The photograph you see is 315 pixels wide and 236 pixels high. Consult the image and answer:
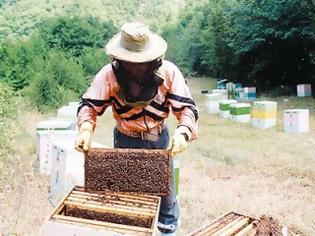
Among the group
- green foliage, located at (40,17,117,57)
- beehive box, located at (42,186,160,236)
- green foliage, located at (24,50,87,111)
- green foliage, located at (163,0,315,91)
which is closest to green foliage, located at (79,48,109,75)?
green foliage, located at (40,17,117,57)

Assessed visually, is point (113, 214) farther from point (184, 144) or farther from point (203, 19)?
point (203, 19)

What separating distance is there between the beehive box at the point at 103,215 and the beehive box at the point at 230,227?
20.6 inches

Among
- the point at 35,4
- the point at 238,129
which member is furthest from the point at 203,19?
the point at 35,4

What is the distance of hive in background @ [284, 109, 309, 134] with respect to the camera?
1002 centimetres

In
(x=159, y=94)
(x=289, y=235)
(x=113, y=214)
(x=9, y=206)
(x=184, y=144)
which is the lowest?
(x=289, y=235)

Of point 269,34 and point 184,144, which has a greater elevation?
point 184,144

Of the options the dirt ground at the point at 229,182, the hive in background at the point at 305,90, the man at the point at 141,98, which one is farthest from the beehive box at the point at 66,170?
the hive in background at the point at 305,90

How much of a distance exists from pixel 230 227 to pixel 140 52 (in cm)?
111

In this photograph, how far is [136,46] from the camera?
2.71 meters

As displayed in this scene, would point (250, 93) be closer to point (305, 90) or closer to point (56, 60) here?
point (305, 90)

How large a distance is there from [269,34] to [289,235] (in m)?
14.5

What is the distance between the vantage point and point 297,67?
61.9ft

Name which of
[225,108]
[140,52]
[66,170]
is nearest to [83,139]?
[140,52]

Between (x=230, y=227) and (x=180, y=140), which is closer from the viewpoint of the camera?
(x=180, y=140)
